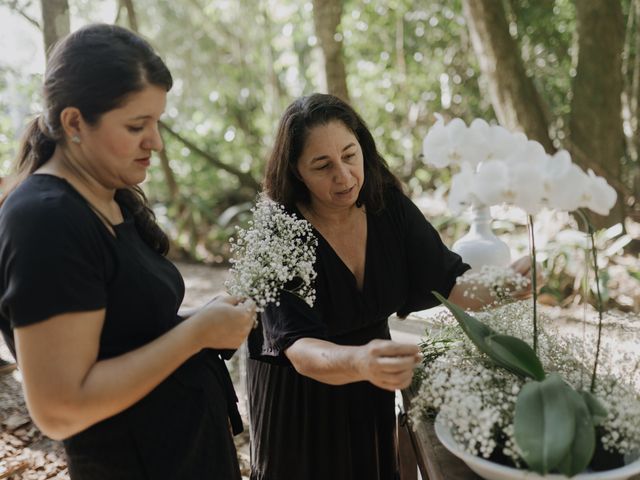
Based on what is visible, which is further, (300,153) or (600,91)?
(600,91)

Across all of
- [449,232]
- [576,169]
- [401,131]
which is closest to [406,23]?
[401,131]

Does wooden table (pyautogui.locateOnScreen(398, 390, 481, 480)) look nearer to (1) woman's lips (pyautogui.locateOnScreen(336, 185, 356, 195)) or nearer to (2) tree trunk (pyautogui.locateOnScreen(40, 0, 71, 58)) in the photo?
(1) woman's lips (pyautogui.locateOnScreen(336, 185, 356, 195))

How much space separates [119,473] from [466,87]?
775 cm

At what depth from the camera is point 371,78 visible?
8.43m

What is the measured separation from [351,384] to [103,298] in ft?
3.27

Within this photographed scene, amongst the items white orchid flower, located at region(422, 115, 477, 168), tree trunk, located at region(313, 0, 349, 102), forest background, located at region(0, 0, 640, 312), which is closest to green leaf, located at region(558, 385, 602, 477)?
white orchid flower, located at region(422, 115, 477, 168)

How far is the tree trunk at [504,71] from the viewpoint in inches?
192

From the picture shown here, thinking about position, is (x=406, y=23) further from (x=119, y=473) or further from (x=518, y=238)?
(x=119, y=473)

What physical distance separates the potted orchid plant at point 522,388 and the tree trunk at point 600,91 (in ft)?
14.7

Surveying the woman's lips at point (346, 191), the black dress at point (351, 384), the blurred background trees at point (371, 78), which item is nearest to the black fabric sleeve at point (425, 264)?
the black dress at point (351, 384)

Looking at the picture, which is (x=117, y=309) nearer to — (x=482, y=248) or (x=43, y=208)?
(x=43, y=208)

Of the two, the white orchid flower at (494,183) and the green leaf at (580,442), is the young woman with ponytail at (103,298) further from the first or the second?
the green leaf at (580,442)

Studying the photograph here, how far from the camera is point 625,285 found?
4828mm

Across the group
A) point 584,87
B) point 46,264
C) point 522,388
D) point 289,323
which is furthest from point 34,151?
point 584,87
